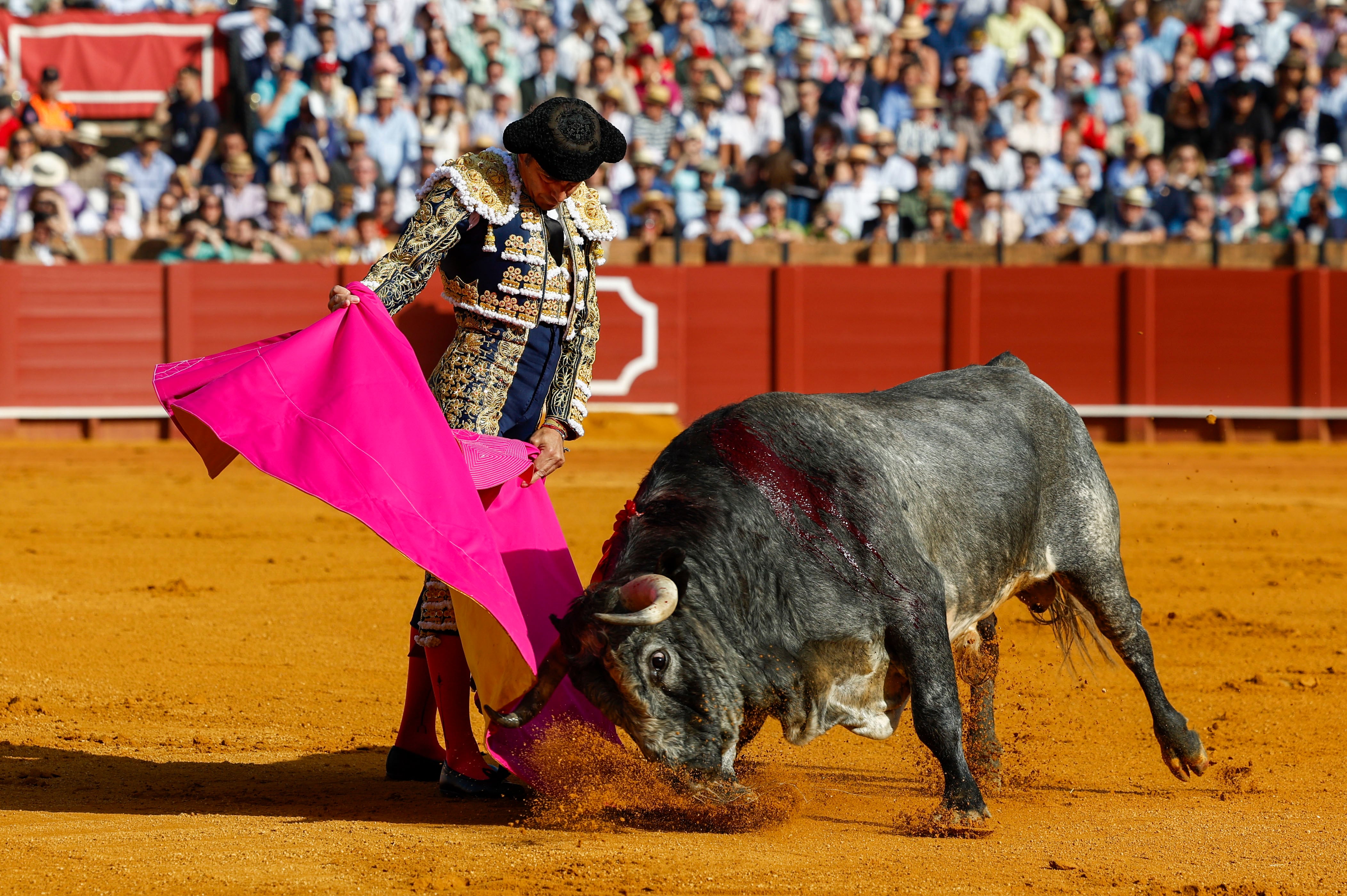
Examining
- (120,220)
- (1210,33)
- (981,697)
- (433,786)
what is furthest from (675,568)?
(1210,33)

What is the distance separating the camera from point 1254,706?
4207 mm

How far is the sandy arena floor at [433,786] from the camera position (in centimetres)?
253

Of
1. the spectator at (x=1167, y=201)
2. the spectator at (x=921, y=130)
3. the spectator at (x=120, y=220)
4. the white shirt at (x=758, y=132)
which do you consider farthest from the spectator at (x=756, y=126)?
the spectator at (x=120, y=220)

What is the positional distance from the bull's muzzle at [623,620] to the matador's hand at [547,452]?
19.2 inches

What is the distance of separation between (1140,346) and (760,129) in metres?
2.96

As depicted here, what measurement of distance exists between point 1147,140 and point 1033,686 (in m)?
7.10

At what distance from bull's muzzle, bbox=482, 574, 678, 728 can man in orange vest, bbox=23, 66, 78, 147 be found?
945 cm

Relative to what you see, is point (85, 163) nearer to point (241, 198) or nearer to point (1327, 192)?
point (241, 198)

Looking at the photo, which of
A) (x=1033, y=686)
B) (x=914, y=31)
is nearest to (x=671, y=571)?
(x=1033, y=686)

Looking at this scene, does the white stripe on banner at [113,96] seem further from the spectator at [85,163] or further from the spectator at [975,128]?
the spectator at [975,128]

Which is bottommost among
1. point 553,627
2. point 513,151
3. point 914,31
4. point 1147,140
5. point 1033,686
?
point 1033,686

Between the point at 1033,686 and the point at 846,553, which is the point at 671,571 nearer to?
the point at 846,553

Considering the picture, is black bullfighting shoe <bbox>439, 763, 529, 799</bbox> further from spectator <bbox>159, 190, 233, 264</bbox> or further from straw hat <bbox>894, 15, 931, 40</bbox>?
straw hat <bbox>894, 15, 931, 40</bbox>

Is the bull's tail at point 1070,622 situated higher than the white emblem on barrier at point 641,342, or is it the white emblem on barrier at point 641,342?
the white emblem on barrier at point 641,342
